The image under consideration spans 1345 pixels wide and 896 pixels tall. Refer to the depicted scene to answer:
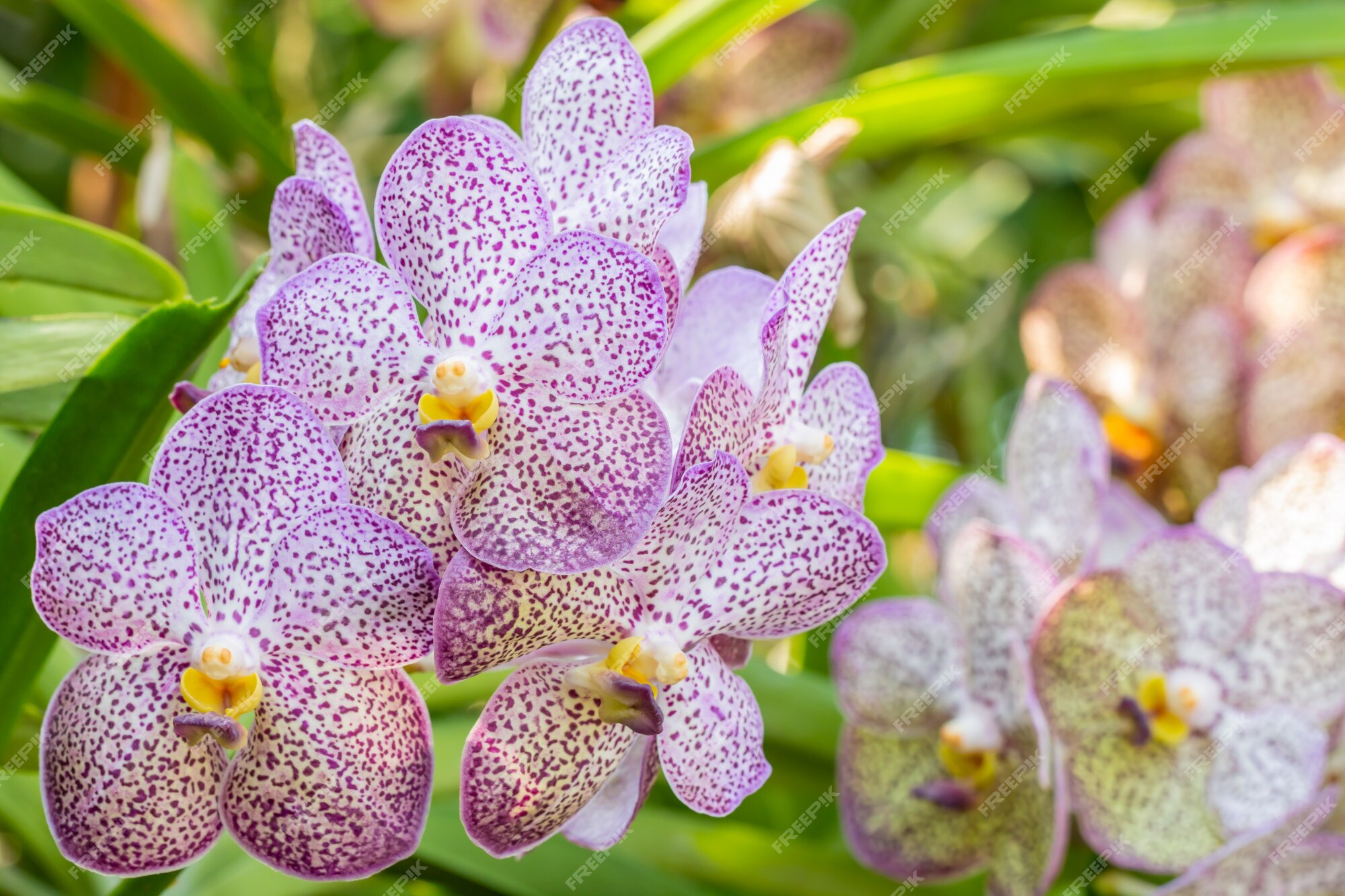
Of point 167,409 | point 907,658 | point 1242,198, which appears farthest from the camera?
point 1242,198

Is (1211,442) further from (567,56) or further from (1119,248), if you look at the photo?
(567,56)

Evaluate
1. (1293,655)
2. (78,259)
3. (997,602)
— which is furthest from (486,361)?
(1293,655)

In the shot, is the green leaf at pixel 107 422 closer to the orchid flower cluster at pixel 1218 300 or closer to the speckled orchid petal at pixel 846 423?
the speckled orchid petal at pixel 846 423

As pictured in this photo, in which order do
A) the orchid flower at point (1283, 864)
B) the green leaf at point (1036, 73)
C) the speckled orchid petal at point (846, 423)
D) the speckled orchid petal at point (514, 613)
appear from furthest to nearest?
the green leaf at point (1036, 73) < the orchid flower at point (1283, 864) < the speckled orchid petal at point (846, 423) < the speckled orchid petal at point (514, 613)

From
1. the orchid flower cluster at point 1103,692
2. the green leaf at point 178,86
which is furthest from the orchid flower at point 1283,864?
the green leaf at point 178,86

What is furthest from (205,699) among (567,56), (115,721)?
(567,56)

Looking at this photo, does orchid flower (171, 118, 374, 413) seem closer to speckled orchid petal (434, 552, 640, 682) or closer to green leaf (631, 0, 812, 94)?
speckled orchid petal (434, 552, 640, 682)
